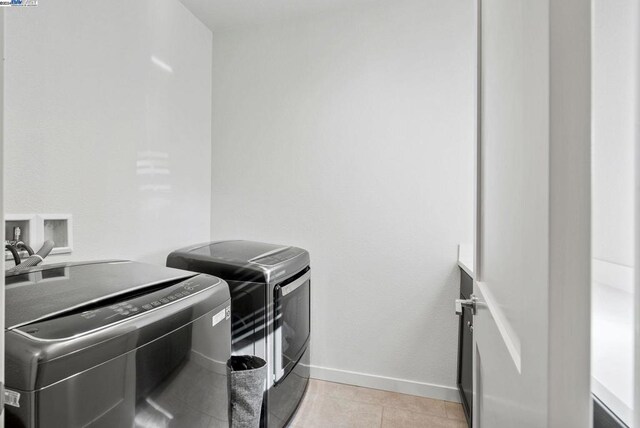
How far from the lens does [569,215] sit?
0.33 m

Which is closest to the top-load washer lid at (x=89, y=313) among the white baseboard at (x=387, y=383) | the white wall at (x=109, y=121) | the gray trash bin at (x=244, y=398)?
the gray trash bin at (x=244, y=398)

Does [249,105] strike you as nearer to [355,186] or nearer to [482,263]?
[355,186]

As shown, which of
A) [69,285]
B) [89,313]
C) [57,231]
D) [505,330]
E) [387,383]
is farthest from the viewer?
[387,383]

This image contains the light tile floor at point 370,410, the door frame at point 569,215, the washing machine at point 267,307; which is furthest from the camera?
the light tile floor at point 370,410

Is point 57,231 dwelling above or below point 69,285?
above

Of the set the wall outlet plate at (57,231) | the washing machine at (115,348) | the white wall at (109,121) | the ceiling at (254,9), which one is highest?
the ceiling at (254,9)

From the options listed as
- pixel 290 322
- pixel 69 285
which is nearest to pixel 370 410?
pixel 290 322

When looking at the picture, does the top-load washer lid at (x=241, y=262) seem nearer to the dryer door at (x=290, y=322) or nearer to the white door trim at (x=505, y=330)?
the dryer door at (x=290, y=322)

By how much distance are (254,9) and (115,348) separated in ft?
7.13

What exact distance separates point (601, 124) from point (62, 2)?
6.01ft

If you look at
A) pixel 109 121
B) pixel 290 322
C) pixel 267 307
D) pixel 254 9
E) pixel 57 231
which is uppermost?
pixel 254 9

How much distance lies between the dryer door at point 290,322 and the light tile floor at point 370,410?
344 millimetres

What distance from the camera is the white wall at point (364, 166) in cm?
197

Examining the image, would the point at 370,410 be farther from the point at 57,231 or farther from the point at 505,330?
the point at 57,231
